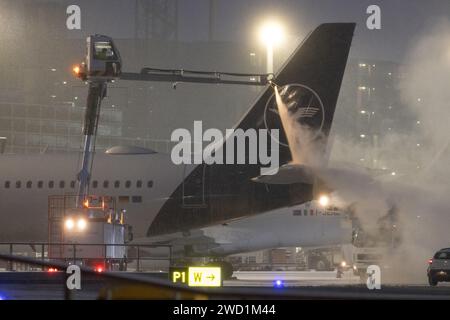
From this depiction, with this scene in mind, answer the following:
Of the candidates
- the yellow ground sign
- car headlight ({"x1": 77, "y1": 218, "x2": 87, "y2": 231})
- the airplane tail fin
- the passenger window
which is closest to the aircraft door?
the passenger window

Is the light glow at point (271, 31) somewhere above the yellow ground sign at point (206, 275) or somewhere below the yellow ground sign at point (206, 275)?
above

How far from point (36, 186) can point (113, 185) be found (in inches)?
164

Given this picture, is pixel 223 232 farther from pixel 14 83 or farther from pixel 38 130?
pixel 14 83

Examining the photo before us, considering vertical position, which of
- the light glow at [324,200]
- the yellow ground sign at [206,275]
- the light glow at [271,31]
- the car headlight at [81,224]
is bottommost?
the yellow ground sign at [206,275]

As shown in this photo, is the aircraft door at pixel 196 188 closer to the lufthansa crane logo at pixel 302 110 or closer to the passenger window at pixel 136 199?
the passenger window at pixel 136 199

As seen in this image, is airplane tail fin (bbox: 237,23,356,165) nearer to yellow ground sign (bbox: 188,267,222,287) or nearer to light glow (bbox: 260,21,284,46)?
light glow (bbox: 260,21,284,46)

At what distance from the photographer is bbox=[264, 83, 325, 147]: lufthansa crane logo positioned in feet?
148

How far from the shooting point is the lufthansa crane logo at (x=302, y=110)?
148 ft

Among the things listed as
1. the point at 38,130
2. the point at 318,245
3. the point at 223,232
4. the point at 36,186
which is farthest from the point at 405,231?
the point at 38,130

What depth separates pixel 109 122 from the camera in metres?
165

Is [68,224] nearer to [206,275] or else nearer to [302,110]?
[302,110]

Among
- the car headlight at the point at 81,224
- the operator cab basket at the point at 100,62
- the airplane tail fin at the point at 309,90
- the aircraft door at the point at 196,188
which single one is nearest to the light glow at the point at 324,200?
the airplane tail fin at the point at 309,90

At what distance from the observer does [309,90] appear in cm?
4522

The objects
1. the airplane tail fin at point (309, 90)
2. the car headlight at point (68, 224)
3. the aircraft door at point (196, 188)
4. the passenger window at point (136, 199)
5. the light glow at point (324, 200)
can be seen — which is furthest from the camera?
the passenger window at point (136, 199)
